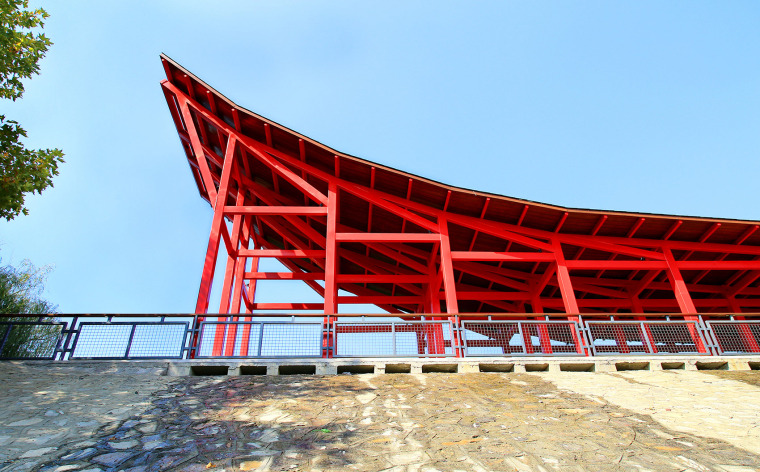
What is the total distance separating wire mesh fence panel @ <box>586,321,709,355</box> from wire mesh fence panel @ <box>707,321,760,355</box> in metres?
0.49

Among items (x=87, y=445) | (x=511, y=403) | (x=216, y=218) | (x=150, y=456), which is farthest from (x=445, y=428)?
(x=216, y=218)

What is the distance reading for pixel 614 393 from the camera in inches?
293

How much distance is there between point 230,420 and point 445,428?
3.00 meters

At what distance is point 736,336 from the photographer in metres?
10.6

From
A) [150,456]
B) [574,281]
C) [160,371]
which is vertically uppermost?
[574,281]

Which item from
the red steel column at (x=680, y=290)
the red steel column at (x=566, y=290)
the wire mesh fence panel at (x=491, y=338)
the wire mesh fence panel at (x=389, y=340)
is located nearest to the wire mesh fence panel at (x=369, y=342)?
the wire mesh fence panel at (x=389, y=340)

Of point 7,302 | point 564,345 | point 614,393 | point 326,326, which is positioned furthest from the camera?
point 7,302

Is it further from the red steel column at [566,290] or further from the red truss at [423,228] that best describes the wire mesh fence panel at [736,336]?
the red steel column at [566,290]

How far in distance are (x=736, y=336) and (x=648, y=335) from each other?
8.34 feet

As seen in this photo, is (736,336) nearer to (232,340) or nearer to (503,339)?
(503,339)

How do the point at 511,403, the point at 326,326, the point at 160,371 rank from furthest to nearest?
the point at 326,326 < the point at 160,371 < the point at 511,403

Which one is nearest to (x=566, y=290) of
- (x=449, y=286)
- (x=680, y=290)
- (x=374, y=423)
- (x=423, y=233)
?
(x=449, y=286)

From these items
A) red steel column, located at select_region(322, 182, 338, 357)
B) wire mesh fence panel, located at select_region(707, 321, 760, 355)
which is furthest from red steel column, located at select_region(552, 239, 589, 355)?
red steel column, located at select_region(322, 182, 338, 357)

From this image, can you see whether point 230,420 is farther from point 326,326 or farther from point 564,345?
point 564,345
